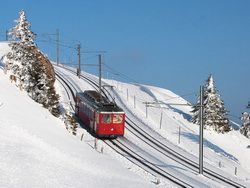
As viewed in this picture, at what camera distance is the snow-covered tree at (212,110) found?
67.9 m

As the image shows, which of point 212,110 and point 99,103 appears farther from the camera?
point 212,110

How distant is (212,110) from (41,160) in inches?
1996

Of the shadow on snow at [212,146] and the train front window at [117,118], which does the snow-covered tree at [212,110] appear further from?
the train front window at [117,118]

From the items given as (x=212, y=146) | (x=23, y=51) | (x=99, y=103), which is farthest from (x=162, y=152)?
(x=23, y=51)

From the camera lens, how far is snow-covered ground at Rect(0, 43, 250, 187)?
60.3 ft

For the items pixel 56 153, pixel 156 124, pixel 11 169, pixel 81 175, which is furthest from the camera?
pixel 156 124

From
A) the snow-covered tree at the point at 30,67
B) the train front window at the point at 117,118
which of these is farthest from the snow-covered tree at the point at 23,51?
the train front window at the point at 117,118

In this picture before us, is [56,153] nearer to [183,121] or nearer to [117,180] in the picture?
[117,180]

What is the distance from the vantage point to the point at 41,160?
Result: 805 inches

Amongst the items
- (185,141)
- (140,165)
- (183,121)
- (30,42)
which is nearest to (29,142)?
(140,165)

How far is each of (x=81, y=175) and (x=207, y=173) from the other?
77.6 ft

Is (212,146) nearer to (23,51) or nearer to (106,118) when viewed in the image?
(106,118)

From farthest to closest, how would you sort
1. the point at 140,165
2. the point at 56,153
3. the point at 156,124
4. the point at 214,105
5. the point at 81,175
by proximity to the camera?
the point at 214,105 → the point at 156,124 → the point at 140,165 → the point at 56,153 → the point at 81,175

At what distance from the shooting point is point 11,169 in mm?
17422
